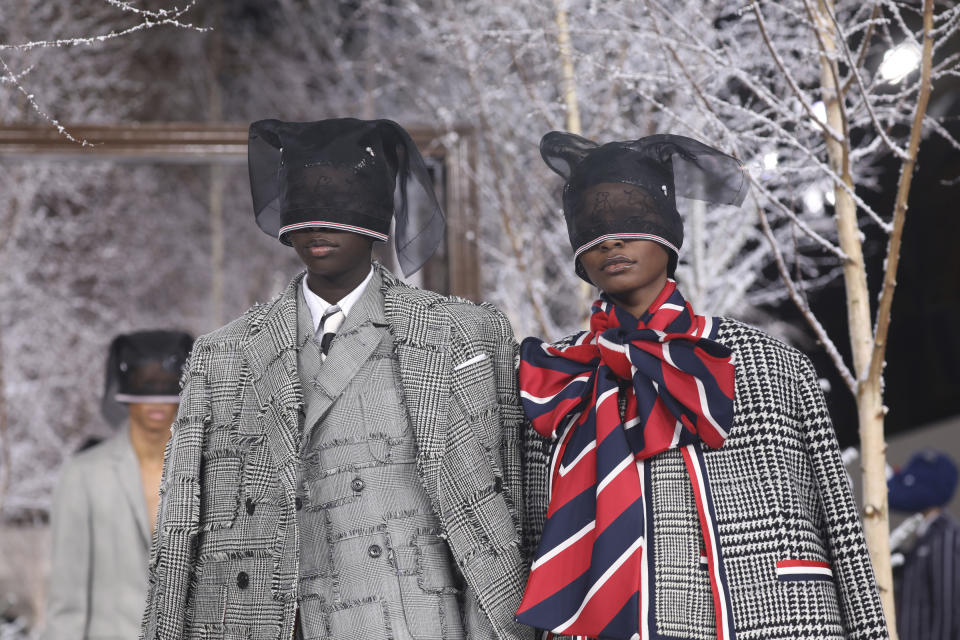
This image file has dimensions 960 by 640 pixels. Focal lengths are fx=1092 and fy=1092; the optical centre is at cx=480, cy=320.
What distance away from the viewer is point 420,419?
2.35 m

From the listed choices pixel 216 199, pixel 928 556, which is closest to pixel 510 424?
pixel 928 556

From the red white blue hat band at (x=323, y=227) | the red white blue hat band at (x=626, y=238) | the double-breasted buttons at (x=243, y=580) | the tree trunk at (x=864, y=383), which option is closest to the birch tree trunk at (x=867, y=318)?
the tree trunk at (x=864, y=383)

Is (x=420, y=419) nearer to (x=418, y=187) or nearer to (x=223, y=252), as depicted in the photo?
(x=418, y=187)

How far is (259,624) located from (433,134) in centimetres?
273

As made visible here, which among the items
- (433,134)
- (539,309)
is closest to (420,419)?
(539,309)

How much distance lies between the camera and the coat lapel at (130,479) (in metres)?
3.72

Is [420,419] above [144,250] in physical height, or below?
below

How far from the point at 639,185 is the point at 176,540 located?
1.26m

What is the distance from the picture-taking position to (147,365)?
3.92 m

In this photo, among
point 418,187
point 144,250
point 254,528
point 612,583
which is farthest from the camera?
point 144,250

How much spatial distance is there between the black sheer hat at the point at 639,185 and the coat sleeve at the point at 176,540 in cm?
96

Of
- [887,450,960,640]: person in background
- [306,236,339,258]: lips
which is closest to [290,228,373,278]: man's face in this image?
[306,236,339,258]: lips

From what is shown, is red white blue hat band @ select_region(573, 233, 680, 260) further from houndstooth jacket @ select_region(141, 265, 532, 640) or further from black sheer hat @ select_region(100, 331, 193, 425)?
black sheer hat @ select_region(100, 331, 193, 425)

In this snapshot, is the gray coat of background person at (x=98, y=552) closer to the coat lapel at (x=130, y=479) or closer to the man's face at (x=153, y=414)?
the coat lapel at (x=130, y=479)
